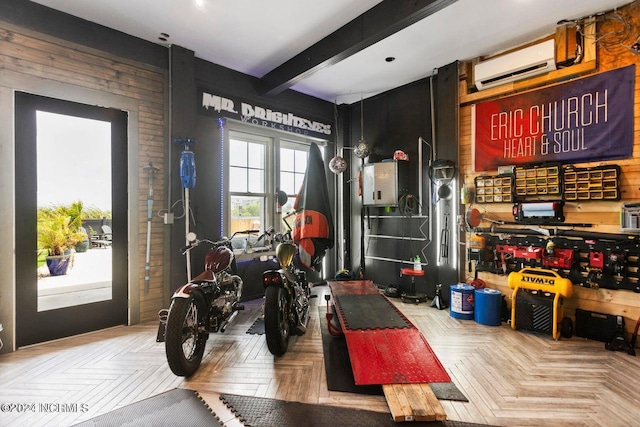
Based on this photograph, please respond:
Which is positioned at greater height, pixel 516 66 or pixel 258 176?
pixel 516 66

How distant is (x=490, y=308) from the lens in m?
3.64

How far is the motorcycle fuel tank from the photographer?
9.27 feet

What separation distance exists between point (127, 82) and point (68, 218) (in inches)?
68.4

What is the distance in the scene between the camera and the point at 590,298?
3281mm

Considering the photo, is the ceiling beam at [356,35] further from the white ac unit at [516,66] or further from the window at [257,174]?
the white ac unit at [516,66]

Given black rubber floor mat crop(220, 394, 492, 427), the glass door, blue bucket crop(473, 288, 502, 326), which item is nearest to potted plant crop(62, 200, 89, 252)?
the glass door

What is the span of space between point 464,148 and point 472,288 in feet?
6.48

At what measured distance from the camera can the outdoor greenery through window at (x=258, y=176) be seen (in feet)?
15.6

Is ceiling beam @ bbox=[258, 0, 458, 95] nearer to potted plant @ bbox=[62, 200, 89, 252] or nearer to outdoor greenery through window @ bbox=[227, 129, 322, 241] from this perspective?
outdoor greenery through window @ bbox=[227, 129, 322, 241]

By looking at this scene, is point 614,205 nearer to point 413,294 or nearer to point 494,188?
point 494,188

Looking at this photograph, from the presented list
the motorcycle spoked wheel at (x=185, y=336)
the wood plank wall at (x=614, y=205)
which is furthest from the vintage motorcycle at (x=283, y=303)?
the wood plank wall at (x=614, y=205)

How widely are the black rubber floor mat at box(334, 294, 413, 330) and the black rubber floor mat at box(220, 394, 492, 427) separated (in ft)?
2.76

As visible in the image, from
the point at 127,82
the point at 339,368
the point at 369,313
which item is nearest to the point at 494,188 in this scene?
the point at 369,313

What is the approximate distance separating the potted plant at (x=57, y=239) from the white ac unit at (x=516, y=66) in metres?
5.38
